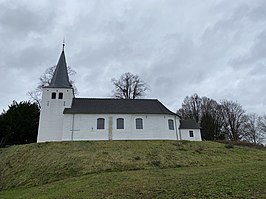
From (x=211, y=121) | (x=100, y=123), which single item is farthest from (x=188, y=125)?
(x=211, y=121)

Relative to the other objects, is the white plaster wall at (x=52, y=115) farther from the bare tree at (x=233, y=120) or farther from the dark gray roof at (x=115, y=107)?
the bare tree at (x=233, y=120)

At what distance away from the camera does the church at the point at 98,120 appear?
97.2 feet

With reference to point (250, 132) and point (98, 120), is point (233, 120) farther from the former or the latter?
point (98, 120)

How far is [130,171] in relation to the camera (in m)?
16.8

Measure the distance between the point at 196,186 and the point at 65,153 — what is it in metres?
14.5

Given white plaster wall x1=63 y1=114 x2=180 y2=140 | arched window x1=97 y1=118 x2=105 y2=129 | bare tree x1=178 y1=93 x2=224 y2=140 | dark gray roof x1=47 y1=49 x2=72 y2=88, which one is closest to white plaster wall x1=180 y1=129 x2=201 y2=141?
white plaster wall x1=63 y1=114 x2=180 y2=140

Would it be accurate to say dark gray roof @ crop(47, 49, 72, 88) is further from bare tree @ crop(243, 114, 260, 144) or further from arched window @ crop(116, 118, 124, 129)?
bare tree @ crop(243, 114, 260, 144)

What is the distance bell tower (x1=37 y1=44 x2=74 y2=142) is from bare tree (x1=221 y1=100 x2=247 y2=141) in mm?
32337

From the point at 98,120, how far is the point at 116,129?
250 cm

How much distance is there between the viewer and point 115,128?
30.5m

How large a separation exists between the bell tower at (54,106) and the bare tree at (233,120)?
3234 cm

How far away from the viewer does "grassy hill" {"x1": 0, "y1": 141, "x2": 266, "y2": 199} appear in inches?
389

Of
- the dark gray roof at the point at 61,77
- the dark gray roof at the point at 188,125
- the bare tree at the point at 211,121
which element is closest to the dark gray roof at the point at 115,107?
the dark gray roof at the point at 188,125

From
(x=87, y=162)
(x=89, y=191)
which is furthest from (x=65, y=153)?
(x=89, y=191)
